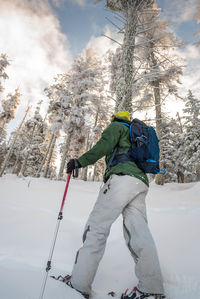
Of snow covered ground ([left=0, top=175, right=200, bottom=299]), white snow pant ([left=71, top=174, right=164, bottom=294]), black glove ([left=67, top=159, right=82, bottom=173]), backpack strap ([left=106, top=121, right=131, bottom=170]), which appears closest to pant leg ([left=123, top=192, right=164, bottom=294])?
white snow pant ([left=71, top=174, right=164, bottom=294])

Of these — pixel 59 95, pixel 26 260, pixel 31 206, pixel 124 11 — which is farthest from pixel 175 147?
pixel 26 260

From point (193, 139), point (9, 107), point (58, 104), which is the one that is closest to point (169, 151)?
point (193, 139)

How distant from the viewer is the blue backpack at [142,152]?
6.44 ft

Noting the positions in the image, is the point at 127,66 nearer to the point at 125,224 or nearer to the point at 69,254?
the point at 125,224

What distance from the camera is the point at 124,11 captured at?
6105 millimetres

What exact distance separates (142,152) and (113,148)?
381 mm

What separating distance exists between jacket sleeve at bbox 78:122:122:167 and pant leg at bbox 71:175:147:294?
0.33 m

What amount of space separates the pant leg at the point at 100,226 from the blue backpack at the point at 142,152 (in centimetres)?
23

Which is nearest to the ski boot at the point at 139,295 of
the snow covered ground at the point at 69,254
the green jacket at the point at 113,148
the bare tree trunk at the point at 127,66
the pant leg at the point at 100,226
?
the snow covered ground at the point at 69,254

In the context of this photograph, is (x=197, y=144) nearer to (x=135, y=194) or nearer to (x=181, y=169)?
(x=181, y=169)

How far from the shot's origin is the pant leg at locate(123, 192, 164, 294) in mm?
1560

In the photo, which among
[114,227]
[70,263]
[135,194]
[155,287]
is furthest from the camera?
[114,227]

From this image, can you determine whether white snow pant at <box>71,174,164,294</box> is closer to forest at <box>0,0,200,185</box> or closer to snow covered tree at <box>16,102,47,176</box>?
forest at <box>0,0,200,185</box>

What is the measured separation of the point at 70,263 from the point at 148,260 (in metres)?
1.20
